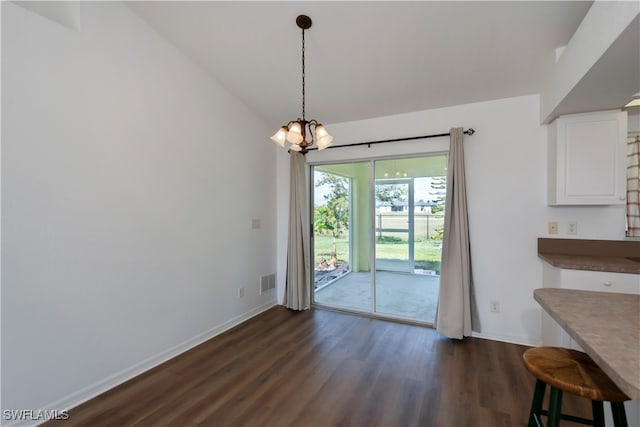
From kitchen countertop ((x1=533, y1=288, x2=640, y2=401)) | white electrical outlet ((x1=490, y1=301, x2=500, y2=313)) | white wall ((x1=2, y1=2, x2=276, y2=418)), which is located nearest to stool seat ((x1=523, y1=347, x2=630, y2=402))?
kitchen countertop ((x1=533, y1=288, x2=640, y2=401))

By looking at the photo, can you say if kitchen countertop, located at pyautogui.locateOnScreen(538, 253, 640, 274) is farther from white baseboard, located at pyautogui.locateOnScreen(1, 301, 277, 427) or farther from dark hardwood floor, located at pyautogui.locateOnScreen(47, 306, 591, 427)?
white baseboard, located at pyautogui.locateOnScreen(1, 301, 277, 427)

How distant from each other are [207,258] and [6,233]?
160cm

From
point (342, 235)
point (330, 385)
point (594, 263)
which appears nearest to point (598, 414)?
point (594, 263)

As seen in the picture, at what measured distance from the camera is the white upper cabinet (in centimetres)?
237

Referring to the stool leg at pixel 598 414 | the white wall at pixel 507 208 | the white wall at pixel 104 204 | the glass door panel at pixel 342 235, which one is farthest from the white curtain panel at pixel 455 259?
the white wall at pixel 104 204

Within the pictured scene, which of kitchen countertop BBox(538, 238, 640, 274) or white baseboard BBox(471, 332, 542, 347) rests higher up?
kitchen countertop BBox(538, 238, 640, 274)

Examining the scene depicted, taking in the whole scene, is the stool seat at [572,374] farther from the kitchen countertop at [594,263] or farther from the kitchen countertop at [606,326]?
the kitchen countertop at [594,263]

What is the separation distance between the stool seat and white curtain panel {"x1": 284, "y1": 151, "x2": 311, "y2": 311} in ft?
9.48

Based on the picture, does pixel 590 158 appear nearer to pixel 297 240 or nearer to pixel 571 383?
pixel 571 383

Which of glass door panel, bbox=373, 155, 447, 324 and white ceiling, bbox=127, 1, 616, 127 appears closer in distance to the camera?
white ceiling, bbox=127, 1, 616, 127

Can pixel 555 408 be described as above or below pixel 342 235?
below

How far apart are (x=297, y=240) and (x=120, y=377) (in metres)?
2.32

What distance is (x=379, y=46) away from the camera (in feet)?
8.36

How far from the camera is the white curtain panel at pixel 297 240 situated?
13.1 ft
